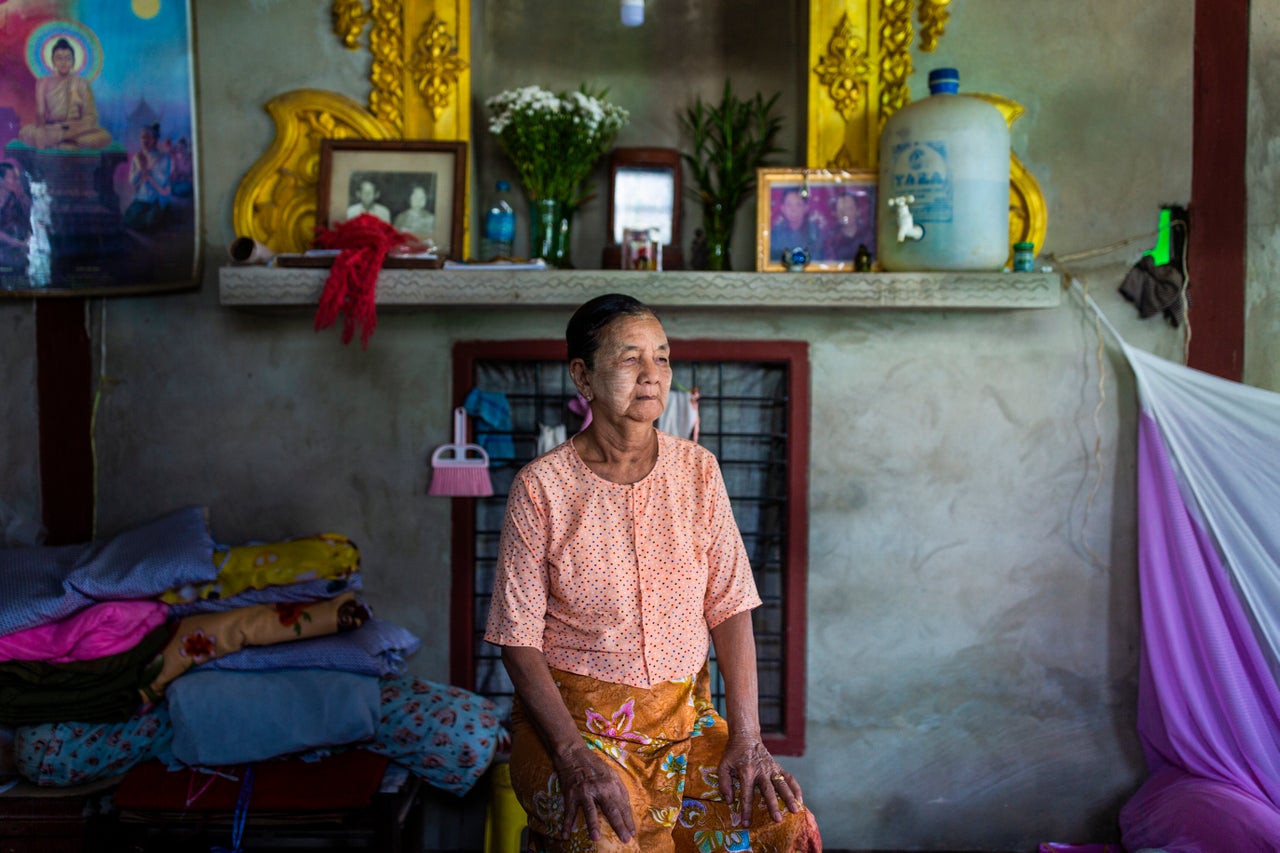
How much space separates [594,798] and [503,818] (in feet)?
3.09

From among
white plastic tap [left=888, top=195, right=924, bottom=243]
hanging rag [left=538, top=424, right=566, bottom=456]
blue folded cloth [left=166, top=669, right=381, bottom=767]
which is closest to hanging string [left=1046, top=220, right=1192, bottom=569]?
white plastic tap [left=888, top=195, right=924, bottom=243]

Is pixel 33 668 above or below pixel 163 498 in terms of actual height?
below

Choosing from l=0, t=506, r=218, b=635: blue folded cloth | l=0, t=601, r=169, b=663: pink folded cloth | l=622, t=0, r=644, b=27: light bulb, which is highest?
l=622, t=0, r=644, b=27: light bulb

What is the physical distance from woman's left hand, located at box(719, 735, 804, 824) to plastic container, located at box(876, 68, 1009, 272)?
1.73 m

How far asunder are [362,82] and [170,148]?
2.07 feet

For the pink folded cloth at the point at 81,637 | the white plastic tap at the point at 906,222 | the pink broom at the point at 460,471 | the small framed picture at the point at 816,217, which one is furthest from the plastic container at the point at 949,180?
the pink folded cloth at the point at 81,637

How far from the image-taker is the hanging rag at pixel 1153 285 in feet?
11.8

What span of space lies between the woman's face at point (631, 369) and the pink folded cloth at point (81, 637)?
1.54 meters

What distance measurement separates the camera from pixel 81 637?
9.75 feet

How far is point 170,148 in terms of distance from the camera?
11.6 feet

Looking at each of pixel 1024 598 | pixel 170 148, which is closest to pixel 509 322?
pixel 170 148

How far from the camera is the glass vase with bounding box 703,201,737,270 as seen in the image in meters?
3.76

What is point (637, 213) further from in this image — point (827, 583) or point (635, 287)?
point (827, 583)

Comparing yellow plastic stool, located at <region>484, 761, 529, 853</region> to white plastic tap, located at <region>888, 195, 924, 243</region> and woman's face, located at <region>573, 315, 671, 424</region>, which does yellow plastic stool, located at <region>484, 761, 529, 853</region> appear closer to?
woman's face, located at <region>573, 315, 671, 424</region>
